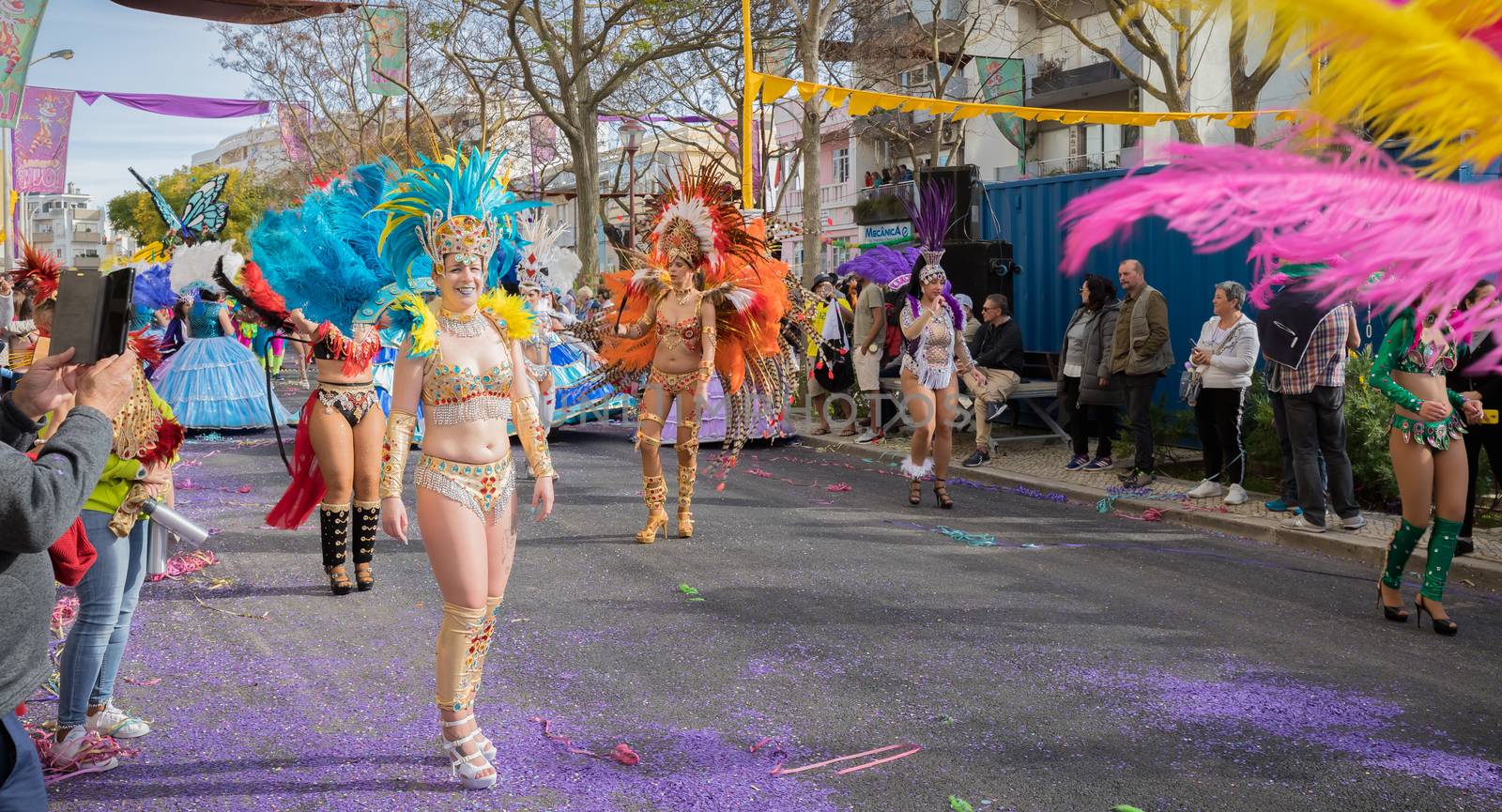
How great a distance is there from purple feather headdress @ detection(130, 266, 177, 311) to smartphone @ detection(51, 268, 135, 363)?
366 inches

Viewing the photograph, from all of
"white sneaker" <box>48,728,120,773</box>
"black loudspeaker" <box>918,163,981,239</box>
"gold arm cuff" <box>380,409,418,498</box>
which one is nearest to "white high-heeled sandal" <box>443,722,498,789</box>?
"gold arm cuff" <box>380,409,418,498</box>

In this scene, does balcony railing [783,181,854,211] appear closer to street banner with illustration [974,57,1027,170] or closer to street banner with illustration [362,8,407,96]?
street banner with illustration [974,57,1027,170]

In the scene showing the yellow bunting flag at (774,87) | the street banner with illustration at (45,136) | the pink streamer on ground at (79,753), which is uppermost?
the street banner with illustration at (45,136)

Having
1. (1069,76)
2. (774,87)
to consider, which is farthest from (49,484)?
(1069,76)

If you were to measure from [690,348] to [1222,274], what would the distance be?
20.4ft

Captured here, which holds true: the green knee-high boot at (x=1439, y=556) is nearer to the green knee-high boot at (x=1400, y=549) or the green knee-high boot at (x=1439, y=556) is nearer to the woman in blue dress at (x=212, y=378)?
the green knee-high boot at (x=1400, y=549)

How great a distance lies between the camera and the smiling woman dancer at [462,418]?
399 centimetres

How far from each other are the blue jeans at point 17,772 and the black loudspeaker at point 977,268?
12112 millimetres

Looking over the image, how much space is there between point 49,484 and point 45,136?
2581 centimetres

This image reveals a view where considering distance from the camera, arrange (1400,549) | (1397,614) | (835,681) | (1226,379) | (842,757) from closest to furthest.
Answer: (842,757), (835,681), (1400,549), (1397,614), (1226,379)

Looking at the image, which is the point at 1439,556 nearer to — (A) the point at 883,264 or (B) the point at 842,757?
(B) the point at 842,757

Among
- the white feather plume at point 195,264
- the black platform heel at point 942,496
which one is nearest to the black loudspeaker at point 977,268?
the black platform heel at point 942,496

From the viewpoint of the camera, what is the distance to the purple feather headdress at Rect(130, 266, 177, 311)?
1158 cm

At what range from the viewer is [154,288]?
11898 millimetres
